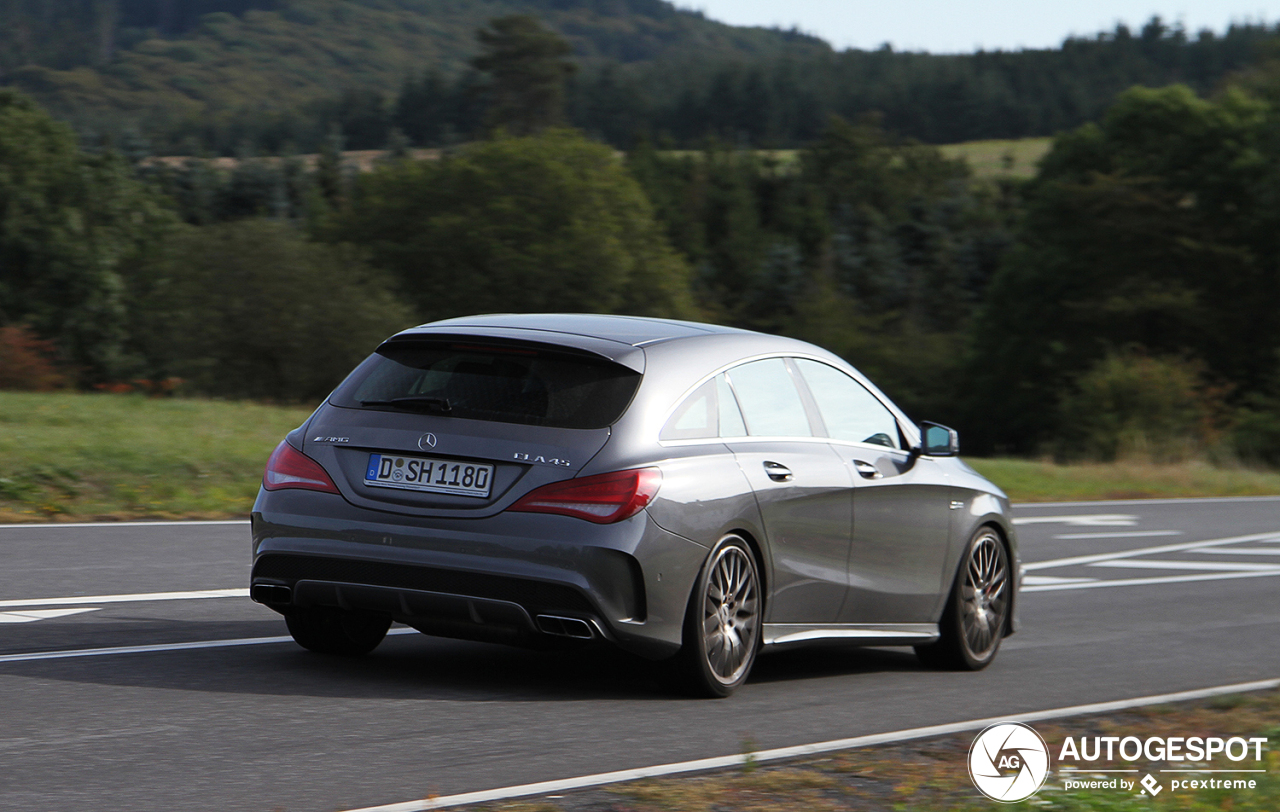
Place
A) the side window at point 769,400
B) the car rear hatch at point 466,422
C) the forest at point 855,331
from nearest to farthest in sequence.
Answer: the car rear hatch at point 466,422 → the side window at point 769,400 → the forest at point 855,331

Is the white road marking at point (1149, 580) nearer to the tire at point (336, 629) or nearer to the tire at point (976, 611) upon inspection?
the tire at point (976, 611)

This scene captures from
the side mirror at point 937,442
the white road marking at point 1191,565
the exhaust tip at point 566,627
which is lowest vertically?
the white road marking at point 1191,565

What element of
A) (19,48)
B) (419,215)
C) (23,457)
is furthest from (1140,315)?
(19,48)

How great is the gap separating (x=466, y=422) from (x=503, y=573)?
66 cm

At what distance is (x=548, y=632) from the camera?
250 inches

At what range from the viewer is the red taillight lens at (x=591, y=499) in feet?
20.8

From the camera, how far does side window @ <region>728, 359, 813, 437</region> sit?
727 centimetres

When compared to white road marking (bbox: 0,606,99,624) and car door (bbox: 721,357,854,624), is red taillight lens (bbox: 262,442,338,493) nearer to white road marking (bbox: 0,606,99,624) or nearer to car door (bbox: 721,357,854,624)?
car door (bbox: 721,357,854,624)

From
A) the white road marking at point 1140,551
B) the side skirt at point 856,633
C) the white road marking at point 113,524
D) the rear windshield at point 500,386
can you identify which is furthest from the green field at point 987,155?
the rear windshield at point 500,386

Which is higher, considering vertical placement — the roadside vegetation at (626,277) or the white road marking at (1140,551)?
the roadside vegetation at (626,277)

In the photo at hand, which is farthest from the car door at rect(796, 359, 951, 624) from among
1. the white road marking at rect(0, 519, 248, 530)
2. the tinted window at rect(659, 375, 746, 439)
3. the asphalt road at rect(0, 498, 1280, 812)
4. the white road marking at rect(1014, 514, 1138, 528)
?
the white road marking at rect(1014, 514, 1138, 528)

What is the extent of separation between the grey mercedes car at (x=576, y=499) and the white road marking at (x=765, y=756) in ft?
2.82

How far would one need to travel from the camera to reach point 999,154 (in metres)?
168
